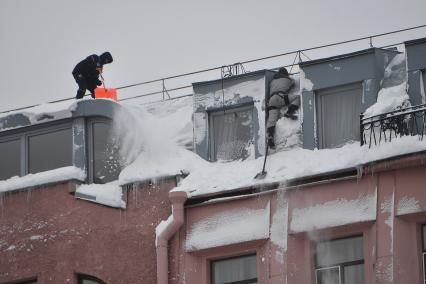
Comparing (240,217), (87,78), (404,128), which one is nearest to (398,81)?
(404,128)

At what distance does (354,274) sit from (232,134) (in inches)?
217

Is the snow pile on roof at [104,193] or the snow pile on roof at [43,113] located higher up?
the snow pile on roof at [43,113]

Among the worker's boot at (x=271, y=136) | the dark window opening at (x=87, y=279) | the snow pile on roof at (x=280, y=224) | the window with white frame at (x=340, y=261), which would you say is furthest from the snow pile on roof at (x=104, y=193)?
the window with white frame at (x=340, y=261)

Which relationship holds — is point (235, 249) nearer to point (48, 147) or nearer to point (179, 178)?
point (179, 178)

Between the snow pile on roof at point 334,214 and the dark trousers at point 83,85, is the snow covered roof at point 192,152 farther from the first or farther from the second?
the dark trousers at point 83,85

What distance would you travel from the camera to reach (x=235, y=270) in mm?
45281

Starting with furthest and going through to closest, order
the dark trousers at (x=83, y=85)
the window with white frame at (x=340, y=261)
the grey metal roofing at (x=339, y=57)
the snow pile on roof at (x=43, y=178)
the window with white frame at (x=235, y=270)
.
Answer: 1. the dark trousers at (x=83, y=85)
2. the snow pile on roof at (x=43, y=178)
3. the grey metal roofing at (x=339, y=57)
4. the window with white frame at (x=235, y=270)
5. the window with white frame at (x=340, y=261)

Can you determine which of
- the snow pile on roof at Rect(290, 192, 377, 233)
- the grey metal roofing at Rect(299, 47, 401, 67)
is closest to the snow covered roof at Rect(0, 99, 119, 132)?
the grey metal roofing at Rect(299, 47, 401, 67)

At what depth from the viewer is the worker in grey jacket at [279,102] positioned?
4611 cm

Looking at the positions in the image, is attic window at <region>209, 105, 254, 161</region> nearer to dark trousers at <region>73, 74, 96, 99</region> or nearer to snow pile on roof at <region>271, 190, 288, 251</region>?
snow pile on roof at <region>271, 190, 288, 251</region>

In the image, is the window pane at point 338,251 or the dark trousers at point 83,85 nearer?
the window pane at point 338,251

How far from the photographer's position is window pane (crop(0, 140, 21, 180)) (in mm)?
49375

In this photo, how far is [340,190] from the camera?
43938mm

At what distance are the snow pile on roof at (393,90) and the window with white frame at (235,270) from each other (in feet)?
14.4
